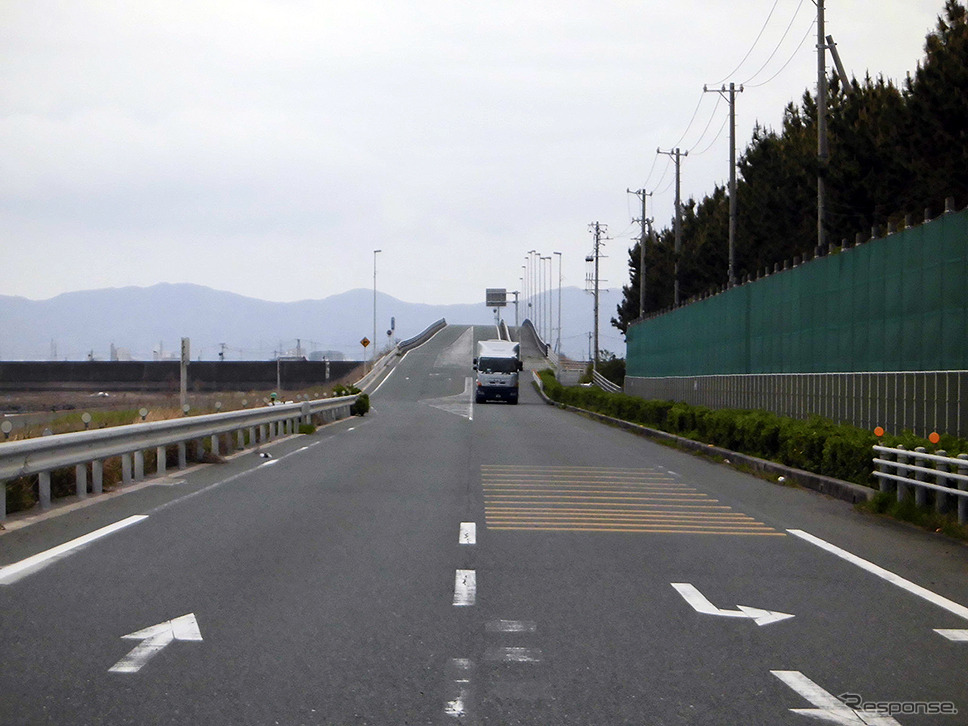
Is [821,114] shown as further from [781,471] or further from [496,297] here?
[496,297]

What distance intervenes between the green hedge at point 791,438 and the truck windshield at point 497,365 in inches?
1037

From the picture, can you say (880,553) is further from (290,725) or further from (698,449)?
(698,449)

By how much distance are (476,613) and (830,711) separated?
2.72 metres

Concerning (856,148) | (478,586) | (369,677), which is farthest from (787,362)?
(369,677)

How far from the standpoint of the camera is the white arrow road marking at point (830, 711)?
5312 millimetres

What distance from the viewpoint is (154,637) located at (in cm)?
678

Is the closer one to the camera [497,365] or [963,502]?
[963,502]

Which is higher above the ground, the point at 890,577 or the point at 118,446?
the point at 118,446

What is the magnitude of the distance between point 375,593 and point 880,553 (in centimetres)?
515

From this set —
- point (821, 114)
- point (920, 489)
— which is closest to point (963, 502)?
point (920, 489)

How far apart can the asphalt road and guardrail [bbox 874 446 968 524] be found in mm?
612

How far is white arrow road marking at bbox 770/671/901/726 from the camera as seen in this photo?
531 centimetres

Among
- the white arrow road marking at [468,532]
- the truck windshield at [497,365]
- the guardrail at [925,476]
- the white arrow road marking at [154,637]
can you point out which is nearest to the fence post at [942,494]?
the guardrail at [925,476]

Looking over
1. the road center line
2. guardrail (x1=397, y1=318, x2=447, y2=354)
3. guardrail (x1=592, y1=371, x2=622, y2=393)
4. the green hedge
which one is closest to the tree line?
the green hedge
